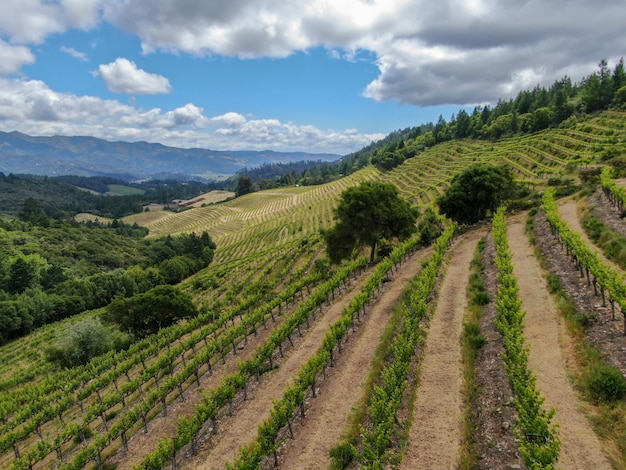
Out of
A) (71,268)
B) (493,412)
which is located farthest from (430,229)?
(71,268)

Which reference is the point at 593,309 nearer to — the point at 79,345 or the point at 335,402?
the point at 335,402

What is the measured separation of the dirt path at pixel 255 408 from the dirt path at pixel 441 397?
6.69 m

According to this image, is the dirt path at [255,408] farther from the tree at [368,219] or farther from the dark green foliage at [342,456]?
the tree at [368,219]

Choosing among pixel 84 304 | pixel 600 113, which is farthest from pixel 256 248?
pixel 600 113

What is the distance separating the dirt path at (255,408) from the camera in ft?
59.7

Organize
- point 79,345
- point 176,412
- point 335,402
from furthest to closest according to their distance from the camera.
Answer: point 79,345
point 176,412
point 335,402

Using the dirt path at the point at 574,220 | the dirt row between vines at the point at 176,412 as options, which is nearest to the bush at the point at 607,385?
the dirt path at the point at 574,220

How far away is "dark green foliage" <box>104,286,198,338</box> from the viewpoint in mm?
45312

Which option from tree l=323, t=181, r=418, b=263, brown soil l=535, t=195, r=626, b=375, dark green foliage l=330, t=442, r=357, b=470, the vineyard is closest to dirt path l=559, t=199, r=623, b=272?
brown soil l=535, t=195, r=626, b=375

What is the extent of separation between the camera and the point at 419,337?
23.1 m

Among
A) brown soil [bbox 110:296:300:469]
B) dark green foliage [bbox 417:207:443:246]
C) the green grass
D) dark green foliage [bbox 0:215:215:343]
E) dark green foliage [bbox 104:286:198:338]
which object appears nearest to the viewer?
the green grass

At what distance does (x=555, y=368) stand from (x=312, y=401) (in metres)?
12.4

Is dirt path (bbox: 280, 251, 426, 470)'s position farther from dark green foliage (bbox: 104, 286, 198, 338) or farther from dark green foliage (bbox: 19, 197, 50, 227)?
dark green foliage (bbox: 19, 197, 50, 227)

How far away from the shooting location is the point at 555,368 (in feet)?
58.2
